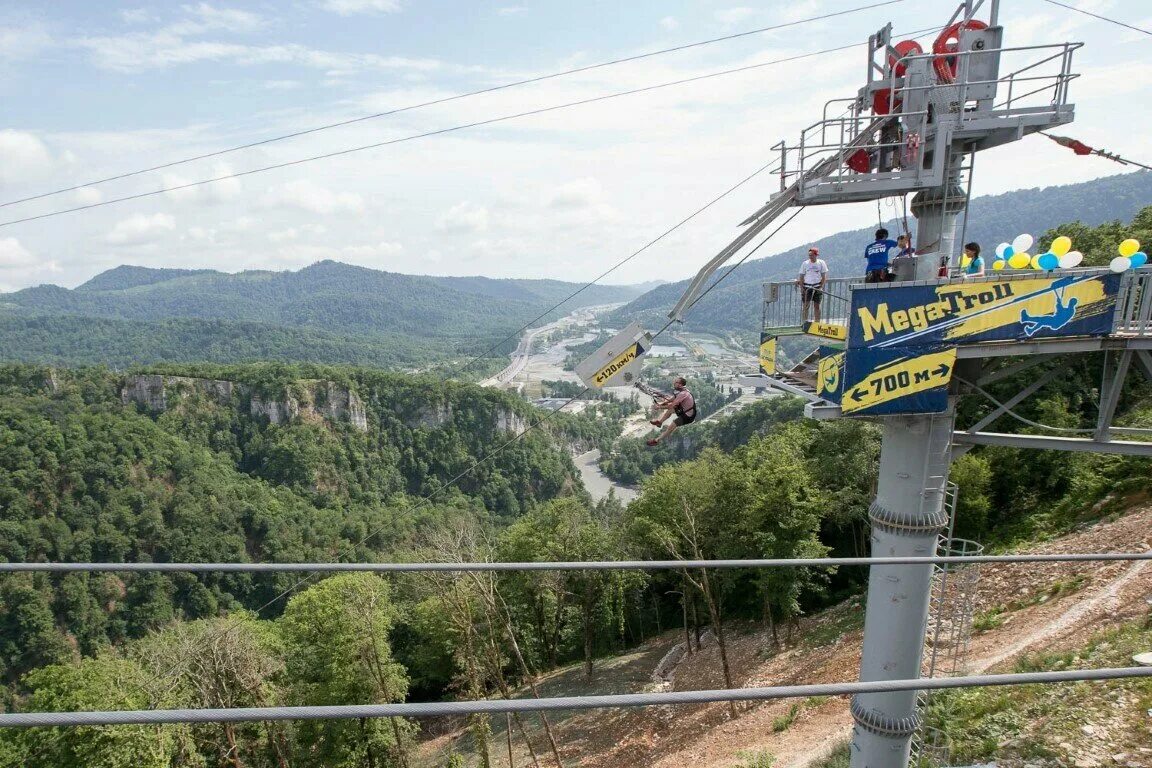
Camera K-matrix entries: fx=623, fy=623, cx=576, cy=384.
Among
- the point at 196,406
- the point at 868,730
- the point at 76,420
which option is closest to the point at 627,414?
the point at 196,406

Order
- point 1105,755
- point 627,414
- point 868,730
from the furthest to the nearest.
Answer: point 627,414, point 868,730, point 1105,755

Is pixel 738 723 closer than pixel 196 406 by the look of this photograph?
Yes

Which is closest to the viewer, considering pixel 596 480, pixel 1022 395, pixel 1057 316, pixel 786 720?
pixel 1057 316

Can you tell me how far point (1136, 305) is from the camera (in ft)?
22.7

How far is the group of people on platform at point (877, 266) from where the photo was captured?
27.3 ft

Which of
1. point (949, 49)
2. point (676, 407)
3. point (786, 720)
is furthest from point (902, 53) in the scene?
point (786, 720)

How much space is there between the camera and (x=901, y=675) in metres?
7.93

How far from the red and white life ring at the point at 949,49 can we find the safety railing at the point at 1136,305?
3.07 metres

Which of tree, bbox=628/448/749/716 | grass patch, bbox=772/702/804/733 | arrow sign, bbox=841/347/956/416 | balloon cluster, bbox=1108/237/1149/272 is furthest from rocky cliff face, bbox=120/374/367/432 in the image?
balloon cluster, bbox=1108/237/1149/272

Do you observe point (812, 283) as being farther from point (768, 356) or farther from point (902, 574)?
point (902, 574)

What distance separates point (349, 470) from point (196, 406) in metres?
30.7

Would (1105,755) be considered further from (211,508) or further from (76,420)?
(76,420)

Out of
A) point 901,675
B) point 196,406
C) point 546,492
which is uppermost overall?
point 901,675

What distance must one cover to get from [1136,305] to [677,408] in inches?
225
